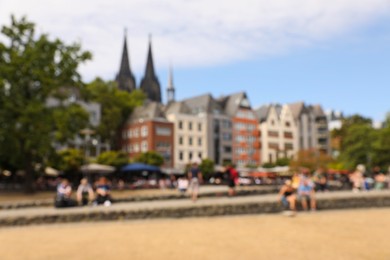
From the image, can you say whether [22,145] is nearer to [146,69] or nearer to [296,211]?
[296,211]

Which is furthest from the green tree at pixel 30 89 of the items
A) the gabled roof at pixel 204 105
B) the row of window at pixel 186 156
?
the gabled roof at pixel 204 105

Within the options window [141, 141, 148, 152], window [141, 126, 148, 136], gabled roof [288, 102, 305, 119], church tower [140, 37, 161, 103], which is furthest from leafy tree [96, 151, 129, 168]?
church tower [140, 37, 161, 103]

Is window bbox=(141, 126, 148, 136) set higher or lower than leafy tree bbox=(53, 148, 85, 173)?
higher

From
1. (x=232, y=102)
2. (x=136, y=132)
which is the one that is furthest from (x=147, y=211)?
(x=232, y=102)

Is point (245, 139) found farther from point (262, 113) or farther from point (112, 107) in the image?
point (112, 107)

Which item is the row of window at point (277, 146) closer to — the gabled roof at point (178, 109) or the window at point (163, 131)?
the gabled roof at point (178, 109)

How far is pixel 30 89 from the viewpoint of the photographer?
105ft

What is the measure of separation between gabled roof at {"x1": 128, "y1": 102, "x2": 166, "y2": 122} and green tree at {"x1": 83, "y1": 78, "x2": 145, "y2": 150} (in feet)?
7.90

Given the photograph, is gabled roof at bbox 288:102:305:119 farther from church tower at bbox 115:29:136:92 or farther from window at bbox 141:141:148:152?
church tower at bbox 115:29:136:92

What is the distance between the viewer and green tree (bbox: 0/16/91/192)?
3017 centimetres

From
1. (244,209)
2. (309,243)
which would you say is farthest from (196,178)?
(309,243)

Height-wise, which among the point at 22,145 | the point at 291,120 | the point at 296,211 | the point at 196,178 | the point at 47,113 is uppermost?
the point at 291,120

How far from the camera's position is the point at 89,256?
742cm

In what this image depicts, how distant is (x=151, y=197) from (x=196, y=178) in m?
4.37
